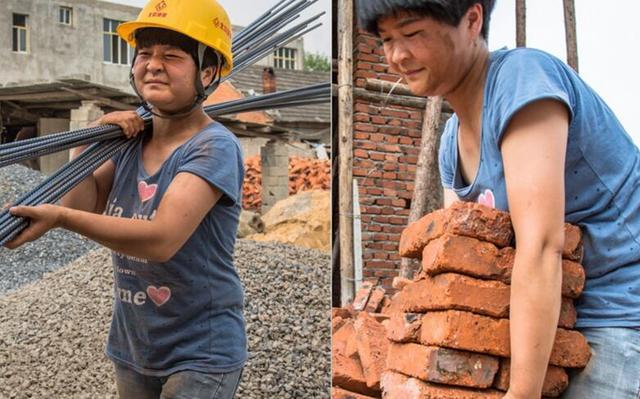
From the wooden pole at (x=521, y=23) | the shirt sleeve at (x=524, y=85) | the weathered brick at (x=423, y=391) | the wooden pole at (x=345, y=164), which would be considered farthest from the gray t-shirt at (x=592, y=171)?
the wooden pole at (x=521, y=23)

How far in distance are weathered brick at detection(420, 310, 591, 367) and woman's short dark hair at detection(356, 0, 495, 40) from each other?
0.51m

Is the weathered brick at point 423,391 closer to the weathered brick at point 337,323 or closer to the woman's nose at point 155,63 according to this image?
the woman's nose at point 155,63

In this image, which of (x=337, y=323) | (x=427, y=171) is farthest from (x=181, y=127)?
(x=427, y=171)

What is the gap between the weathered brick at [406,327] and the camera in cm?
149

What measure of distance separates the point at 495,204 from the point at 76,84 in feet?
3.84

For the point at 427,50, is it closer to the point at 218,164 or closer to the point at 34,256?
the point at 218,164

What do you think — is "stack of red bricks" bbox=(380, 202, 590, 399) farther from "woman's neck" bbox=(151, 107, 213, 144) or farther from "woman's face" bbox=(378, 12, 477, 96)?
"woman's neck" bbox=(151, 107, 213, 144)

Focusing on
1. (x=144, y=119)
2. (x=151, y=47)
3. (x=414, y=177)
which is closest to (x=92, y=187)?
(x=144, y=119)

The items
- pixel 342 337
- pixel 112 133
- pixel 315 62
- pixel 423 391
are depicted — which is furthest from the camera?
pixel 342 337

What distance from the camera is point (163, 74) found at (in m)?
1.43

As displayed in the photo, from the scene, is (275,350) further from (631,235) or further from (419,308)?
(631,235)

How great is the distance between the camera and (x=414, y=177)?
5090mm

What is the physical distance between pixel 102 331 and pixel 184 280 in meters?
0.85

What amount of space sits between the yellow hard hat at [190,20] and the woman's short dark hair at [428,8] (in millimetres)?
371
